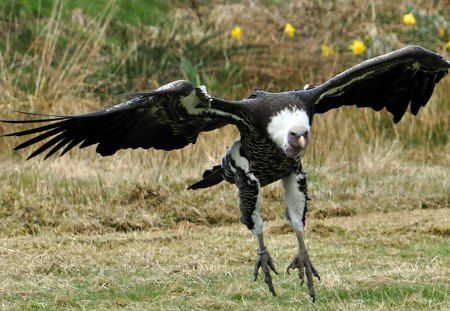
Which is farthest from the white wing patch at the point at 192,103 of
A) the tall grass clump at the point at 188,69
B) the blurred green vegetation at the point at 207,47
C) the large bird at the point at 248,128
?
the blurred green vegetation at the point at 207,47

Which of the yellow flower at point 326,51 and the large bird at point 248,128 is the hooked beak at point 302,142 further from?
the yellow flower at point 326,51

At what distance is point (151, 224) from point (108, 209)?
37cm

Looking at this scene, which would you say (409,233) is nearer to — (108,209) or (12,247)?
→ (108,209)

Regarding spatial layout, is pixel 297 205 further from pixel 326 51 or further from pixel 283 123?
pixel 326 51

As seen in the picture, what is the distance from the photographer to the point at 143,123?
5836mm

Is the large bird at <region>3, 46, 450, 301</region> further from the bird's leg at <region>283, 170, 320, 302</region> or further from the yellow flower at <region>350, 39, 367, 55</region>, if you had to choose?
the yellow flower at <region>350, 39, 367, 55</region>

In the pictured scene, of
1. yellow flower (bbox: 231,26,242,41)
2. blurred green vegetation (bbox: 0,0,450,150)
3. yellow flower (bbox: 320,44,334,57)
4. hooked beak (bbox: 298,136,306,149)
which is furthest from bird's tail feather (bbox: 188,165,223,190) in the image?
yellow flower (bbox: 320,44,334,57)

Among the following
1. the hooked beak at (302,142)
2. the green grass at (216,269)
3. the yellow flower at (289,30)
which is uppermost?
the yellow flower at (289,30)

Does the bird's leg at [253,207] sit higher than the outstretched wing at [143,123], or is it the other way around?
the outstretched wing at [143,123]

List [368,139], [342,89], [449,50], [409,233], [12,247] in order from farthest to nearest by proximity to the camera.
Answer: [449,50], [368,139], [409,233], [12,247], [342,89]

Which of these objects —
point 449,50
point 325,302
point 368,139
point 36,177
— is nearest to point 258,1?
point 449,50

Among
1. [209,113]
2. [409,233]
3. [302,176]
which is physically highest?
[209,113]

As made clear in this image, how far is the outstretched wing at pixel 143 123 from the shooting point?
211 inches

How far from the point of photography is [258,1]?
1459 cm
